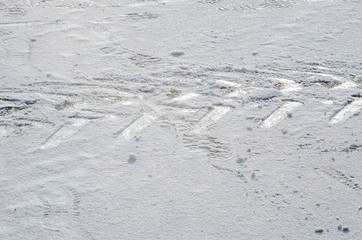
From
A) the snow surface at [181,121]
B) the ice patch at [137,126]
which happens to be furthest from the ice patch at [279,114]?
the ice patch at [137,126]

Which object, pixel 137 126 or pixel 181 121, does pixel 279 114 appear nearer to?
pixel 181 121

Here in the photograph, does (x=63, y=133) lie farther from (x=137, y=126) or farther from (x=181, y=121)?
(x=181, y=121)

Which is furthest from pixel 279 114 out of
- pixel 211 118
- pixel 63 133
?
pixel 63 133

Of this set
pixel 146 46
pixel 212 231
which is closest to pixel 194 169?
pixel 212 231

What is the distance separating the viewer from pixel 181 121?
349 centimetres

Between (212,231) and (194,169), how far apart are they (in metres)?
0.52

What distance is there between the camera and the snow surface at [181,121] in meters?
2.69

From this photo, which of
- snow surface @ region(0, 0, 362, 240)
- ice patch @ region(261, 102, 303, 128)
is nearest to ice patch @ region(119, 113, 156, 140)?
snow surface @ region(0, 0, 362, 240)

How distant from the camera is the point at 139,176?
9.75 ft

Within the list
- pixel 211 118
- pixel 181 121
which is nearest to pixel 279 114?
pixel 211 118

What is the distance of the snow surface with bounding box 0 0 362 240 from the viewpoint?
269cm

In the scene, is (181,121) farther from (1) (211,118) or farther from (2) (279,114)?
(2) (279,114)

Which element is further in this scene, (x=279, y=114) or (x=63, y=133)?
(x=279, y=114)

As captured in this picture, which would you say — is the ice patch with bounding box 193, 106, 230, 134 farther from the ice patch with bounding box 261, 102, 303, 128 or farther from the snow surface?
the ice patch with bounding box 261, 102, 303, 128
